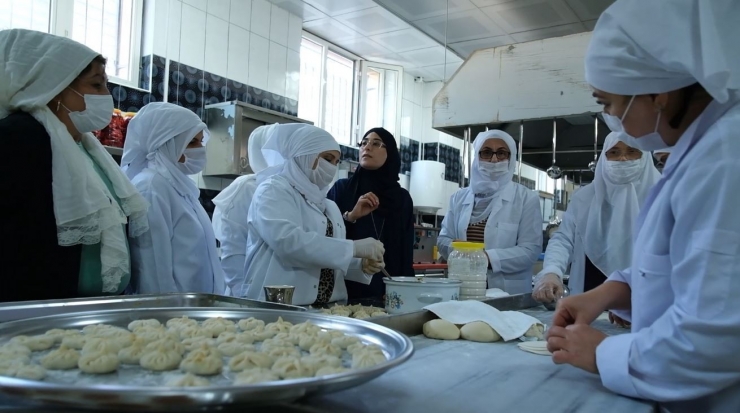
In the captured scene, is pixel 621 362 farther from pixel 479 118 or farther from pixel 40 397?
pixel 479 118

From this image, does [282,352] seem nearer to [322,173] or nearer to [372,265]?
[372,265]

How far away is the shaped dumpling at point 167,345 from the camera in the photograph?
92cm

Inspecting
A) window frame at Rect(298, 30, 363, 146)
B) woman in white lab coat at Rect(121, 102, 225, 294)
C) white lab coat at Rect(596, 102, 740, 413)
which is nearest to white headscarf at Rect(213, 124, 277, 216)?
woman in white lab coat at Rect(121, 102, 225, 294)

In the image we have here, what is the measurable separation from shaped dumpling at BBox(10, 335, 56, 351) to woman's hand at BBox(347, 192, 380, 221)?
179cm

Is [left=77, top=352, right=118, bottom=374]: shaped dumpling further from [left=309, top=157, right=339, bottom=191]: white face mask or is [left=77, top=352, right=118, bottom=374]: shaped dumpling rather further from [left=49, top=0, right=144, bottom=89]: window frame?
[left=49, top=0, right=144, bottom=89]: window frame

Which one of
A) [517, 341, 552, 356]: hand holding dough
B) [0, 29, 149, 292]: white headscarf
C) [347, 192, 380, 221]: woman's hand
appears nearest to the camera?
[517, 341, 552, 356]: hand holding dough

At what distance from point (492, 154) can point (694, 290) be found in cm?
226

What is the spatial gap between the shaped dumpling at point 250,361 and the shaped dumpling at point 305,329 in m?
0.16

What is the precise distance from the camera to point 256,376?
80cm

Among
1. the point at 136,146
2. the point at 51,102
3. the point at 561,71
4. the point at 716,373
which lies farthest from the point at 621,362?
the point at 561,71

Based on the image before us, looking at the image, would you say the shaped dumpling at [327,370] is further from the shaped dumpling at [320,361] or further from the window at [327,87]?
the window at [327,87]

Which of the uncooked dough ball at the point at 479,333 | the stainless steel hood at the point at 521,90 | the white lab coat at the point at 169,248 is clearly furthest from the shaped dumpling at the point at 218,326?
the stainless steel hood at the point at 521,90

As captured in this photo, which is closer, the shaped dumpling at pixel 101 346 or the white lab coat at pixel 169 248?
the shaped dumpling at pixel 101 346

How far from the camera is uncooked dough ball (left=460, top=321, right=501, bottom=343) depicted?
53.4 inches
